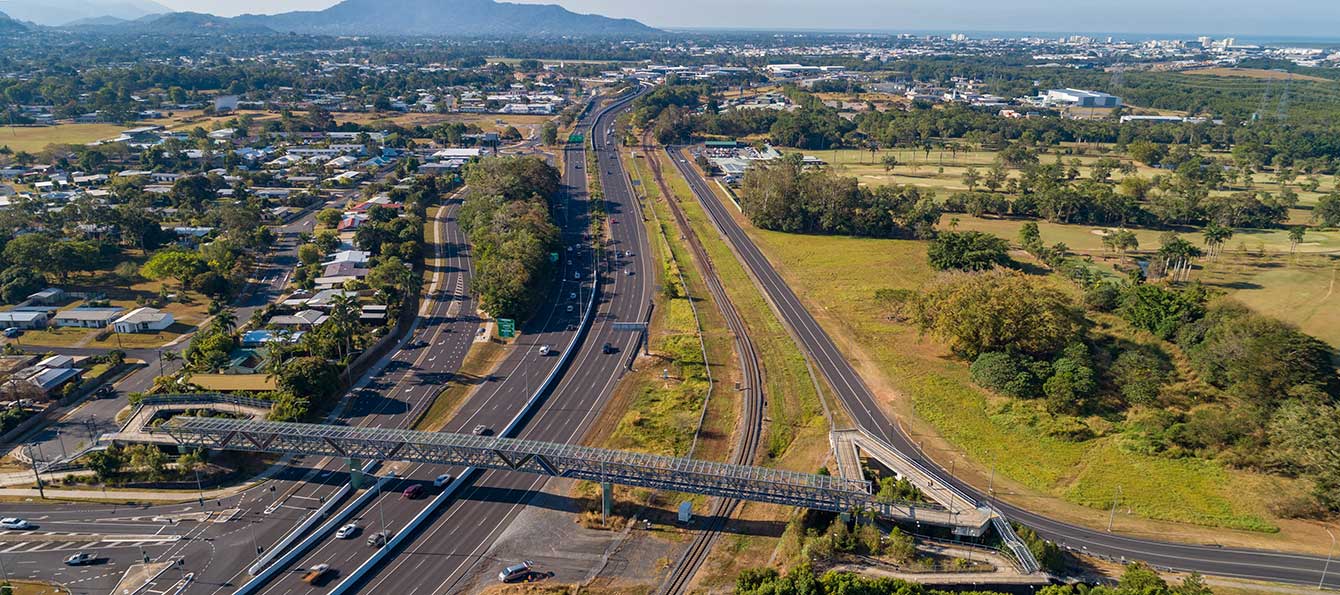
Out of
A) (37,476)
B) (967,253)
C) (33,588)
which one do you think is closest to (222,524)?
(33,588)

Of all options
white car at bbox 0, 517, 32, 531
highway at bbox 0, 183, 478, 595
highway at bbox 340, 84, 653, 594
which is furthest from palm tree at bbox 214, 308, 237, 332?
highway at bbox 340, 84, 653, 594

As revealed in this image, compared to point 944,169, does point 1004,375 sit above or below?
below

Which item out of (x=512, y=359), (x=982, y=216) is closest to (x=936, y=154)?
(x=982, y=216)

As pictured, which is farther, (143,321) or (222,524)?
(143,321)

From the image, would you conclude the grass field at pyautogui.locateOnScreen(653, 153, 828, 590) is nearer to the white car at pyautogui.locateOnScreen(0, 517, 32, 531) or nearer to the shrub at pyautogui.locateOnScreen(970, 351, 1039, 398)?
the shrub at pyautogui.locateOnScreen(970, 351, 1039, 398)

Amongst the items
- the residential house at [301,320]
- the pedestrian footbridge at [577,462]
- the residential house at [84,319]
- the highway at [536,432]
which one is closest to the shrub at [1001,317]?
the pedestrian footbridge at [577,462]

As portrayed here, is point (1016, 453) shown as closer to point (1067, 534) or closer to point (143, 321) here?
point (1067, 534)

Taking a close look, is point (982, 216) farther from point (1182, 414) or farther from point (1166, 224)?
point (1182, 414)

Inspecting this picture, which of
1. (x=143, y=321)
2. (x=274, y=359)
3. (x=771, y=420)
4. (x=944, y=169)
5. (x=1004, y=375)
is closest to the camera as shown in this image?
(x=771, y=420)
